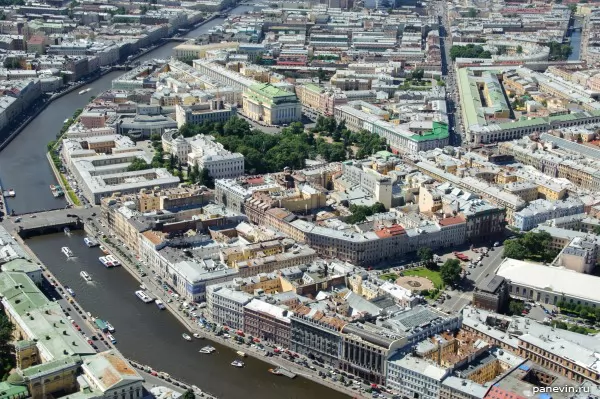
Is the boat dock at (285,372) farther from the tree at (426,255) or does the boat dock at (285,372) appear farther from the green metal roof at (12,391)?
the tree at (426,255)

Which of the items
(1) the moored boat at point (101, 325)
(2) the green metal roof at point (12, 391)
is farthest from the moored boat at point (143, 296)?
(2) the green metal roof at point (12, 391)

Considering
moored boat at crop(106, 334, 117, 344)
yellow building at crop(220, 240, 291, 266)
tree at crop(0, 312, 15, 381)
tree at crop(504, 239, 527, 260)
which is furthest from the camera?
tree at crop(504, 239, 527, 260)

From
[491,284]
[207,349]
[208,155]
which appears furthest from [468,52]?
[207,349]

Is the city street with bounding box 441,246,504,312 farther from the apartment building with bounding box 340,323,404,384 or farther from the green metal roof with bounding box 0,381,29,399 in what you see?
the green metal roof with bounding box 0,381,29,399

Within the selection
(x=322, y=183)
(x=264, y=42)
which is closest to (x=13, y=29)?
(x=264, y=42)

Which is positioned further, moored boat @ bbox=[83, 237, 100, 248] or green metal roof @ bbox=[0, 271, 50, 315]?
moored boat @ bbox=[83, 237, 100, 248]

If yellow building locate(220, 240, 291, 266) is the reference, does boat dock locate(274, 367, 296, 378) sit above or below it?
below

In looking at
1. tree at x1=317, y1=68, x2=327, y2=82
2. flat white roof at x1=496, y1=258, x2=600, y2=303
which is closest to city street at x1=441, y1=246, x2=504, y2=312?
flat white roof at x1=496, y1=258, x2=600, y2=303

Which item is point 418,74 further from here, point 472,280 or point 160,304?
point 160,304
